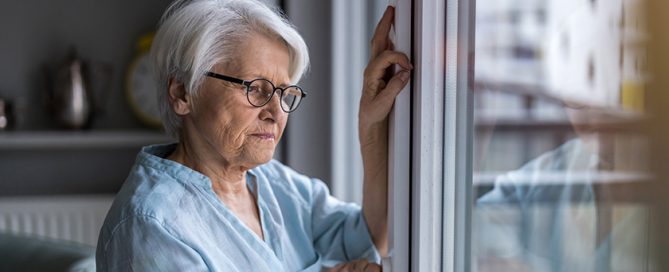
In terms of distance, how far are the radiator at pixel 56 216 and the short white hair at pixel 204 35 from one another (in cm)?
204

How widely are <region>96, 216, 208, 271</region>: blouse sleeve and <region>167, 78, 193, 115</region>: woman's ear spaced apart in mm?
226

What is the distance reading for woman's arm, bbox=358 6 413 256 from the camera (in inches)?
50.7

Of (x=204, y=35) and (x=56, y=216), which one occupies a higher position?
(x=204, y=35)

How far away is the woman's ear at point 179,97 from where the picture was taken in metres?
1.37

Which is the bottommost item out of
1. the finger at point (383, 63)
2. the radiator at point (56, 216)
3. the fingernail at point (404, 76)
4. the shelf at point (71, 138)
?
the radiator at point (56, 216)

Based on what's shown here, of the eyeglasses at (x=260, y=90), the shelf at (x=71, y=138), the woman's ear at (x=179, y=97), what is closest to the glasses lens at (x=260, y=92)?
the eyeglasses at (x=260, y=90)

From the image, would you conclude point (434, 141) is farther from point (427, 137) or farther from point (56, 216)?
point (56, 216)

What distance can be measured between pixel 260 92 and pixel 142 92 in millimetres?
2147

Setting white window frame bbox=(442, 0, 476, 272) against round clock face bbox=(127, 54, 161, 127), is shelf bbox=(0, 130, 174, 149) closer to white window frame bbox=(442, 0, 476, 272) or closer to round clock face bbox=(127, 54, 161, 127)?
round clock face bbox=(127, 54, 161, 127)

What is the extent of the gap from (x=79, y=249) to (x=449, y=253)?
1160 millimetres

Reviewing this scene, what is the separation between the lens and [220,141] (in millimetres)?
1355

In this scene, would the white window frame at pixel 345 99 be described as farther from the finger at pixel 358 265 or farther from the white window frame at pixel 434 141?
the white window frame at pixel 434 141

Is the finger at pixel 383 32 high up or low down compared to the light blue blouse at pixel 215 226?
up

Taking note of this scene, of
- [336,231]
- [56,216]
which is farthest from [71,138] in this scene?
[336,231]
